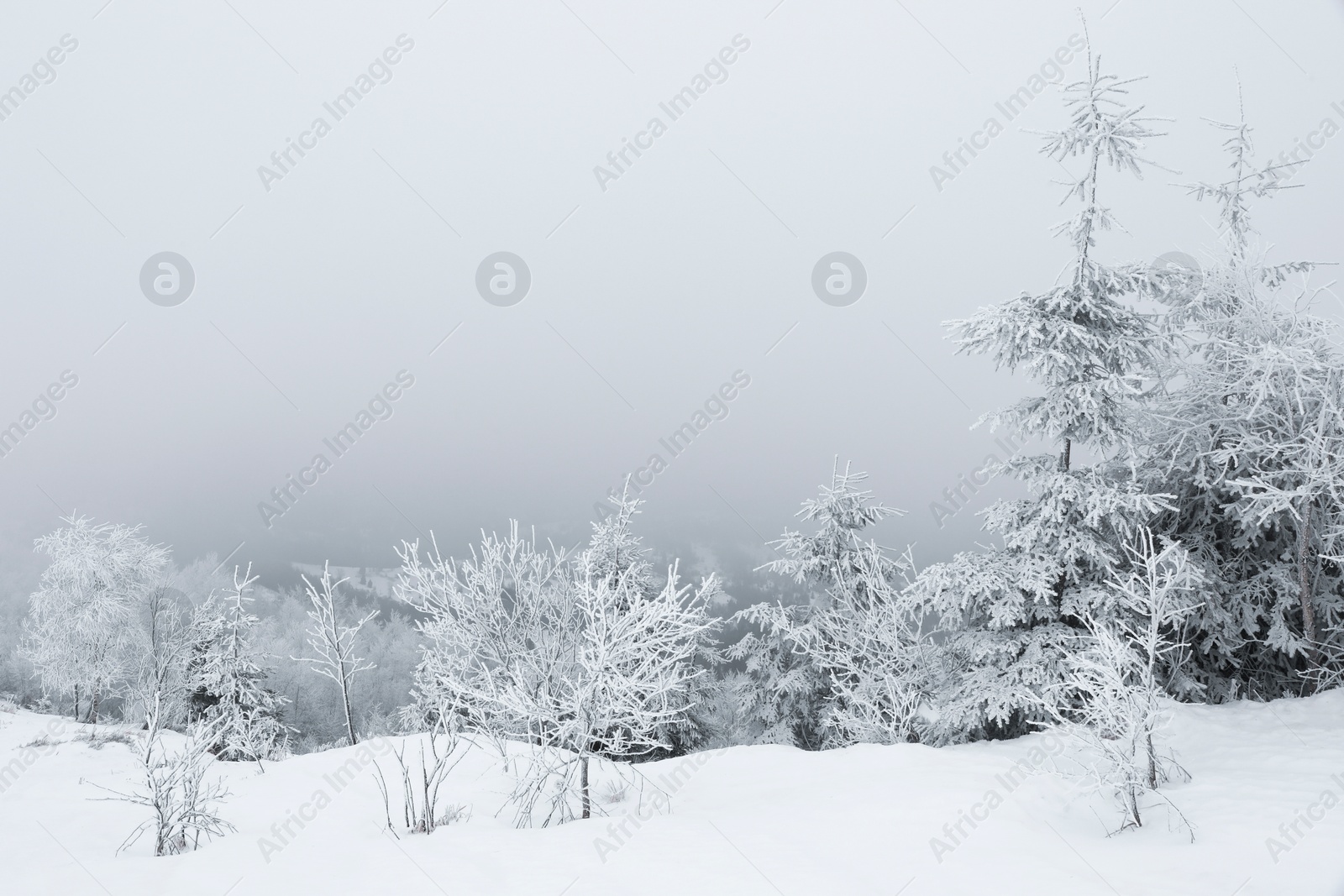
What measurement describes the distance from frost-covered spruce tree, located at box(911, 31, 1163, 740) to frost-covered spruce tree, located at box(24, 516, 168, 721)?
99.8 feet

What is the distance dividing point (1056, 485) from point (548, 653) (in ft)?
28.3

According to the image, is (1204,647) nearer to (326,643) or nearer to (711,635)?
(711,635)

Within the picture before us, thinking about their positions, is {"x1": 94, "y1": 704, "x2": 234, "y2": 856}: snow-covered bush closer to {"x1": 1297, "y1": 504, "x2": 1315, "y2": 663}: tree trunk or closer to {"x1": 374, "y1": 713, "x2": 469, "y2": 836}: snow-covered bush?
{"x1": 374, "y1": 713, "x2": 469, "y2": 836}: snow-covered bush

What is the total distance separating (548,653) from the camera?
36.3ft

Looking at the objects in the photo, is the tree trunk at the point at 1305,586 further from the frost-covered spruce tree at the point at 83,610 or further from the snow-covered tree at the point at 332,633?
the frost-covered spruce tree at the point at 83,610

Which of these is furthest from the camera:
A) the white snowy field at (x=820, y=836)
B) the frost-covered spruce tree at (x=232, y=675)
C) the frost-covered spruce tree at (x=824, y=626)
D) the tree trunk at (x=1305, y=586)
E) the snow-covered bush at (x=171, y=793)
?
the frost-covered spruce tree at (x=232, y=675)

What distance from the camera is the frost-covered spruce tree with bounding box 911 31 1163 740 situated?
32.2 ft

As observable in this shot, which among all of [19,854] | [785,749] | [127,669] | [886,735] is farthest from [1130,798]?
[127,669]

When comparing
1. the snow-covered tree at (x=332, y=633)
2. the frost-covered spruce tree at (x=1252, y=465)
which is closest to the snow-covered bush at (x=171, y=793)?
the snow-covered tree at (x=332, y=633)

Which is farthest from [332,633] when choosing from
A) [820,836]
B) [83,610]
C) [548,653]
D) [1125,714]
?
[83,610]

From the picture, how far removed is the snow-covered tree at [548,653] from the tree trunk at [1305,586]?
9.50 meters

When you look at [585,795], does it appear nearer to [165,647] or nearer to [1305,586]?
[1305,586]

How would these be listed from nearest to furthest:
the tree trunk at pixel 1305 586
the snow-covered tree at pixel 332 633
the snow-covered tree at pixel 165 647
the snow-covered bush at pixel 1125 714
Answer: the snow-covered bush at pixel 1125 714
the tree trunk at pixel 1305 586
the snow-covered tree at pixel 332 633
the snow-covered tree at pixel 165 647

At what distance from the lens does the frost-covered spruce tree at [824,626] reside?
15.3 meters
